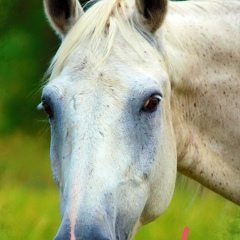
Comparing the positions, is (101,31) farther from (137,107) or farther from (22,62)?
(22,62)

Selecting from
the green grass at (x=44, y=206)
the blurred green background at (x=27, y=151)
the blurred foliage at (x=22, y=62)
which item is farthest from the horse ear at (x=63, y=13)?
the blurred foliage at (x=22, y=62)

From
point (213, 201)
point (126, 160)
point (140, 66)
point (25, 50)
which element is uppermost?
point (140, 66)

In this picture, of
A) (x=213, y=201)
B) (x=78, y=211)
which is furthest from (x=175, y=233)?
(x=78, y=211)

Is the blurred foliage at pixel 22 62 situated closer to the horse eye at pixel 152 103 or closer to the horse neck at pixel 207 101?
the horse neck at pixel 207 101

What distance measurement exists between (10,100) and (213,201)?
4560mm

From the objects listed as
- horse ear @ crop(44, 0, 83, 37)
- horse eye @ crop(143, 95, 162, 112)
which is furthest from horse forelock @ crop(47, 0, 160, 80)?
horse eye @ crop(143, 95, 162, 112)

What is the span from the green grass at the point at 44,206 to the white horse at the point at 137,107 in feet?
0.86

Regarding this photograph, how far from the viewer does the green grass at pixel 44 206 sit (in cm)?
372

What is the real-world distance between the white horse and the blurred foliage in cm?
374

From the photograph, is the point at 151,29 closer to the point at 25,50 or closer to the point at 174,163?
the point at 174,163

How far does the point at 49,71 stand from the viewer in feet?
10.6

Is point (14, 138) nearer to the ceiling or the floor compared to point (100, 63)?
nearer to the floor

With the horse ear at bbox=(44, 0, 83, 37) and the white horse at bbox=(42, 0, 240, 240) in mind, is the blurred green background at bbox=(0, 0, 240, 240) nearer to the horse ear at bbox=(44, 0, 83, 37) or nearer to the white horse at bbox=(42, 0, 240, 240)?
the white horse at bbox=(42, 0, 240, 240)

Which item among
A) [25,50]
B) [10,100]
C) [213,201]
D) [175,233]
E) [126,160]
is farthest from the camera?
[10,100]
